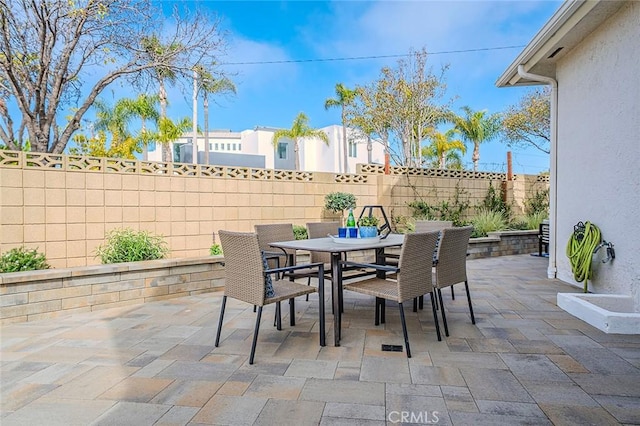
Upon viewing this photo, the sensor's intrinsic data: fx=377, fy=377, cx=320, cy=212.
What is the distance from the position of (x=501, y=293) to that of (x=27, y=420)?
170 inches

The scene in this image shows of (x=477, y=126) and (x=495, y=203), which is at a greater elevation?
(x=477, y=126)

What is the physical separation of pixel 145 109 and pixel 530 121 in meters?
12.7

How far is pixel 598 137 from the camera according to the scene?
12.9 ft

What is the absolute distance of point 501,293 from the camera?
14.2ft

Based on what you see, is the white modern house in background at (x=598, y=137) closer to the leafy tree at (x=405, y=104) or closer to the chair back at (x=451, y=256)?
the chair back at (x=451, y=256)

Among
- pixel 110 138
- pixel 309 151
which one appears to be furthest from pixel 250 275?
pixel 309 151

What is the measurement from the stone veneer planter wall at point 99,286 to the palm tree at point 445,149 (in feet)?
37.0

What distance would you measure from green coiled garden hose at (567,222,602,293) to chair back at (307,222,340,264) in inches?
105

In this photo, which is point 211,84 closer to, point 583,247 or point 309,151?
point 583,247

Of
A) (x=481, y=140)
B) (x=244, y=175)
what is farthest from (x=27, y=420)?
(x=481, y=140)

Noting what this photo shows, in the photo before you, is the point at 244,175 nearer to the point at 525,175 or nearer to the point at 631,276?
the point at 631,276

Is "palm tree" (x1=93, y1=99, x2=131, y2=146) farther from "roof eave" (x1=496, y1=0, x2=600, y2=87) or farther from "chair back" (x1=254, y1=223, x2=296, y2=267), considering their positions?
"roof eave" (x1=496, y1=0, x2=600, y2=87)

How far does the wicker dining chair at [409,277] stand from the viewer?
264cm

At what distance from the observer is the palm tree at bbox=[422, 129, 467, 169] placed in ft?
47.7
